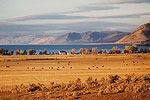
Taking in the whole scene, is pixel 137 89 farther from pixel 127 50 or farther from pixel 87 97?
pixel 127 50

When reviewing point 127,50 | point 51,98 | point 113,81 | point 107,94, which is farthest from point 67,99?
point 127,50

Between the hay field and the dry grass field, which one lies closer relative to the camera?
the dry grass field

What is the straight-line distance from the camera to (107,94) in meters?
17.3

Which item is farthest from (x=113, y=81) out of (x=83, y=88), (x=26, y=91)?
(x=26, y=91)

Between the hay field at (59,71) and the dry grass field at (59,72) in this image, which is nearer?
the dry grass field at (59,72)

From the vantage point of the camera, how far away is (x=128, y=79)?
22.3m

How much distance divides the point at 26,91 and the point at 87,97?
4267 millimetres

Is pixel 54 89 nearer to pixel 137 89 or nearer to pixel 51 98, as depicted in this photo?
pixel 51 98

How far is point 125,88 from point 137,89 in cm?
82

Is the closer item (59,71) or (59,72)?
(59,72)

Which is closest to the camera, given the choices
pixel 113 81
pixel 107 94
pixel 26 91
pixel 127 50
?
pixel 107 94

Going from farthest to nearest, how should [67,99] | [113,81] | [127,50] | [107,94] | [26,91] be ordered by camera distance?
1. [127,50]
2. [113,81]
3. [26,91]
4. [107,94]
5. [67,99]

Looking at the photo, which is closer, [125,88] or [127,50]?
[125,88]

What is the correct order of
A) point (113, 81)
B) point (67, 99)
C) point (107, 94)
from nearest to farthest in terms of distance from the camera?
1. point (67, 99)
2. point (107, 94)
3. point (113, 81)
